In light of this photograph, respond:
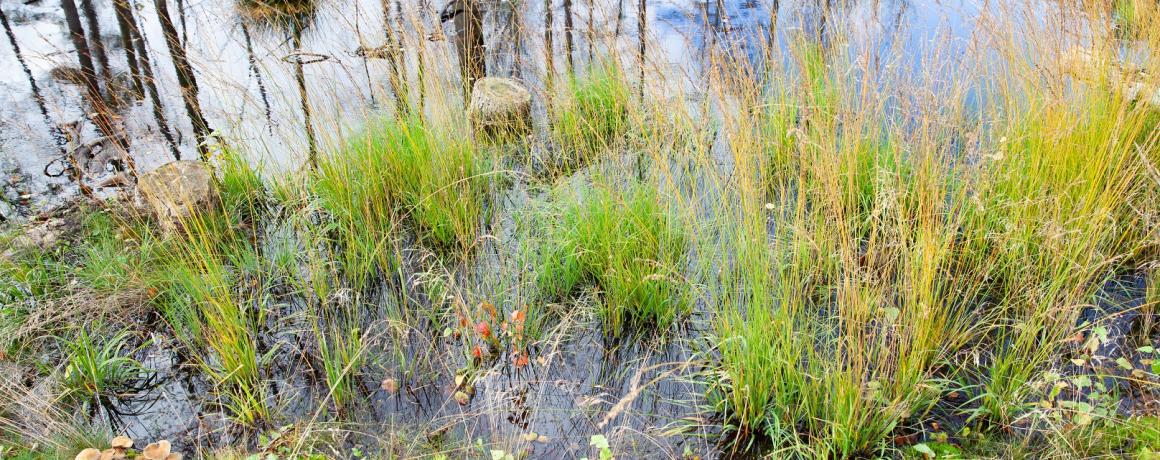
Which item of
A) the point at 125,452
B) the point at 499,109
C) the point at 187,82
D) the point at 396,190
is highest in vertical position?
the point at 187,82

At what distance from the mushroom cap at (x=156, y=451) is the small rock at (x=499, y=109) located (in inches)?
94.4

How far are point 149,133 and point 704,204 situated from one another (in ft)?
12.3

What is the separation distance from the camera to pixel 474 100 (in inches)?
162

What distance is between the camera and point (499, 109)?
4.05m

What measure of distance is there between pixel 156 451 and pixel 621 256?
164 cm

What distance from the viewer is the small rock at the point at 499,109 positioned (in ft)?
13.1

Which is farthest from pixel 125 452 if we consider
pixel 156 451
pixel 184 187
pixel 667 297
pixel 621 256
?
pixel 667 297

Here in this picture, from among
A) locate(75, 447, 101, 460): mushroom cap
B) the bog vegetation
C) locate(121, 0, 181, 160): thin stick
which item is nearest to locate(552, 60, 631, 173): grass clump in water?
the bog vegetation

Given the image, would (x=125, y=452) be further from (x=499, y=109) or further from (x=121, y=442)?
(x=499, y=109)

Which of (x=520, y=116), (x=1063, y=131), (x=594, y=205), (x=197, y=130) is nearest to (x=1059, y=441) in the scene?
(x=1063, y=131)

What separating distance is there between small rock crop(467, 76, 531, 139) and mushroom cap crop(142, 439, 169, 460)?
240 centimetres

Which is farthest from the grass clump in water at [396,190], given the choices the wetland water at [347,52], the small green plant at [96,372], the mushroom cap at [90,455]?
the mushroom cap at [90,455]

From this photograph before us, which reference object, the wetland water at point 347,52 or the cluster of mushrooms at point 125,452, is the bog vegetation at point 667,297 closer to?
the cluster of mushrooms at point 125,452

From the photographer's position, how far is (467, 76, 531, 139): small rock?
4.00m
